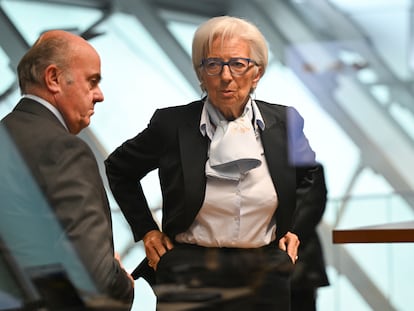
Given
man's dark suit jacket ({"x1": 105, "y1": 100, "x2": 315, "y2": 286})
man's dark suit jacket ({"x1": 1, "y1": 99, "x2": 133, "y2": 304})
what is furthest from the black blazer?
man's dark suit jacket ({"x1": 1, "y1": 99, "x2": 133, "y2": 304})

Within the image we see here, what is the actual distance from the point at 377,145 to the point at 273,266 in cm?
45

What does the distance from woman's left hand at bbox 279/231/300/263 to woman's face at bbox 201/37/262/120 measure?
23 centimetres

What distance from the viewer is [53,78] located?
4.22 feet

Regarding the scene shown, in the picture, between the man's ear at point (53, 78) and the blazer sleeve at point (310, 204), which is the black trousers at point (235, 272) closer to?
the blazer sleeve at point (310, 204)

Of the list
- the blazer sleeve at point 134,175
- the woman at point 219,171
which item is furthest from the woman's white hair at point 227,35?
the blazer sleeve at point 134,175

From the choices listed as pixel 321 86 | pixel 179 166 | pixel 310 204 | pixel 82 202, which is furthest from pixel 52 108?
pixel 321 86

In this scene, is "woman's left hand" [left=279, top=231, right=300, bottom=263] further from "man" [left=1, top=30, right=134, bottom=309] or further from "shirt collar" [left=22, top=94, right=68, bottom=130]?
"shirt collar" [left=22, top=94, right=68, bottom=130]

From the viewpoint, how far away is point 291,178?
5.19 ft

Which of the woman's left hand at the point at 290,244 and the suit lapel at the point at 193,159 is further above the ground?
the suit lapel at the point at 193,159

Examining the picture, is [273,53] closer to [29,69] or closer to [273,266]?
[273,266]

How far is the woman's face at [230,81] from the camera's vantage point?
1.50 metres

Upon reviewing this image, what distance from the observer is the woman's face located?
1.50 meters

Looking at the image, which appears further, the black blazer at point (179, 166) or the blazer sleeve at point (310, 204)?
the blazer sleeve at point (310, 204)

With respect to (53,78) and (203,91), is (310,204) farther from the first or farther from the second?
(53,78)
